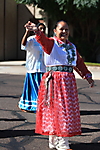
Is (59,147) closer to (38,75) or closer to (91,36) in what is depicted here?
(38,75)

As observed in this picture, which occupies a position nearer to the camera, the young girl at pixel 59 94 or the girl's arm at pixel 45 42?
the girl's arm at pixel 45 42

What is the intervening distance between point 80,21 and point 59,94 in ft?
60.3

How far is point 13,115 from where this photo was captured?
647cm

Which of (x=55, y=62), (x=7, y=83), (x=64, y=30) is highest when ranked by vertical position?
(x=64, y=30)

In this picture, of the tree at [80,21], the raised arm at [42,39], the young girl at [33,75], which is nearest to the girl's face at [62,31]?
the raised arm at [42,39]

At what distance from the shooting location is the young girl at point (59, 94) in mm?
4148

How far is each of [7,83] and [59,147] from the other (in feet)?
23.7

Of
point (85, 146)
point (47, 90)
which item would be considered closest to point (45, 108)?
point (47, 90)

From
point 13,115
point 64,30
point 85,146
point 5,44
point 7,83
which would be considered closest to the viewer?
point 64,30

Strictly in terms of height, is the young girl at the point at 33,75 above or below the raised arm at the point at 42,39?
below

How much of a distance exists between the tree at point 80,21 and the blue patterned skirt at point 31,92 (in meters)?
12.8

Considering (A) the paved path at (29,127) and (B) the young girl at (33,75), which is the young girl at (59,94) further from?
(B) the young girl at (33,75)

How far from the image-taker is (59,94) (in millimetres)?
4176

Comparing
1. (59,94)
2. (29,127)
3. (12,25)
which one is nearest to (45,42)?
(59,94)
